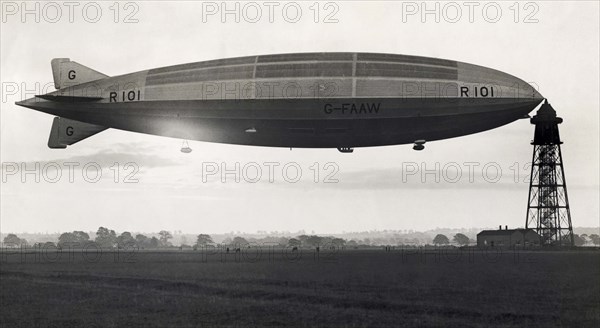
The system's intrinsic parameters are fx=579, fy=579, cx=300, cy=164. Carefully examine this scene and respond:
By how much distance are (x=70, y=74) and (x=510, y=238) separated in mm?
115434

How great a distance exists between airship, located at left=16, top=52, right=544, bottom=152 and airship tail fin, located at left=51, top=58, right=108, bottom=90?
2741 mm

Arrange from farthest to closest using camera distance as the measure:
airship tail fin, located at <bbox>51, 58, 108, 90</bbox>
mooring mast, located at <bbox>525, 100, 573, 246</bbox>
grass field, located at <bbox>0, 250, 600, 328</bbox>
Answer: mooring mast, located at <bbox>525, 100, 573, 246</bbox>, airship tail fin, located at <bbox>51, 58, 108, 90</bbox>, grass field, located at <bbox>0, 250, 600, 328</bbox>

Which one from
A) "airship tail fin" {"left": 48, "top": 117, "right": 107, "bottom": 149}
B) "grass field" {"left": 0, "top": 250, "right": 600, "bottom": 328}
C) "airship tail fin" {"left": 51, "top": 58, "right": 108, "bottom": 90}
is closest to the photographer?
"grass field" {"left": 0, "top": 250, "right": 600, "bottom": 328}

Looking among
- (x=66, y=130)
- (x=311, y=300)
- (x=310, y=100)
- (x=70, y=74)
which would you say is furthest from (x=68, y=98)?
(x=311, y=300)

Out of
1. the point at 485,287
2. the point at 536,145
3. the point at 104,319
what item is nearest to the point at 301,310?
the point at 104,319

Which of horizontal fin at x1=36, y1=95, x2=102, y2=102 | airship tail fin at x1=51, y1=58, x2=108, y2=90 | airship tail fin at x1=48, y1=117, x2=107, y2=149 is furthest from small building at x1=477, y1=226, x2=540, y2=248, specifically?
horizontal fin at x1=36, y1=95, x2=102, y2=102

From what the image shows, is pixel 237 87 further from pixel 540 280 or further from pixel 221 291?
pixel 540 280

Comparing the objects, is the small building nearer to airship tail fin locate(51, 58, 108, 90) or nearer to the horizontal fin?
airship tail fin locate(51, 58, 108, 90)

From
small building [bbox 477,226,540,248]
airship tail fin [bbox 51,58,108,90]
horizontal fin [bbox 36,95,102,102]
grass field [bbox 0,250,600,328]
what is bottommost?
small building [bbox 477,226,540,248]

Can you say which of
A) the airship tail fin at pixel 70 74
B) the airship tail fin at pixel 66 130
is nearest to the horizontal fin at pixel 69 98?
the airship tail fin at pixel 70 74

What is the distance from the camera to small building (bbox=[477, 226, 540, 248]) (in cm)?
12938

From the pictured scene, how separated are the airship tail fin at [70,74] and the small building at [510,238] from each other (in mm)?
106045

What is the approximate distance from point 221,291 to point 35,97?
19589 mm

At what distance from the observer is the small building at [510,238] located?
424 feet
